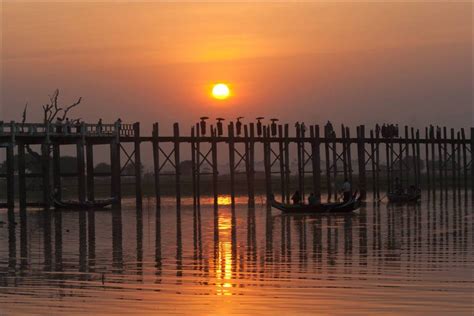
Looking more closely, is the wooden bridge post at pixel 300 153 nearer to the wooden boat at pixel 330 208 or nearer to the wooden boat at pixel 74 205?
the wooden boat at pixel 74 205

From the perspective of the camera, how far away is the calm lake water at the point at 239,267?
16812 millimetres

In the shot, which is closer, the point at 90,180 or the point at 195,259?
the point at 195,259

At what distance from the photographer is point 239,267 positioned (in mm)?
22328


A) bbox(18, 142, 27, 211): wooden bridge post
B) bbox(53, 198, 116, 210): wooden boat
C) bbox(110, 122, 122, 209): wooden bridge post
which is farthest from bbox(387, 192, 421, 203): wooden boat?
bbox(18, 142, 27, 211): wooden bridge post

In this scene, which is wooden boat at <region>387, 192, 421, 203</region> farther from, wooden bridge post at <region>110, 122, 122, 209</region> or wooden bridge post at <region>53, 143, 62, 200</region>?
wooden bridge post at <region>53, 143, 62, 200</region>

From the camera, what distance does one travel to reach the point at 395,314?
15.6 m

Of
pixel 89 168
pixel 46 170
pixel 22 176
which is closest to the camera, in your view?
pixel 22 176

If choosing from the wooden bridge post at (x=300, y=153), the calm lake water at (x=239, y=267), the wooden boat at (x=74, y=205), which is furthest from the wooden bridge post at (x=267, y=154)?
the calm lake water at (x=239, y=267)

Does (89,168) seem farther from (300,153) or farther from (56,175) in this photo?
(300,153)

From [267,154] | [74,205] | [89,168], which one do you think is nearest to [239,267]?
[74,205]

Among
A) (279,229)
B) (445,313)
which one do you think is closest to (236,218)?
(279,229)

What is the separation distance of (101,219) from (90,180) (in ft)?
32.8

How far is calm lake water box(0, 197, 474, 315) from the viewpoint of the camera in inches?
662

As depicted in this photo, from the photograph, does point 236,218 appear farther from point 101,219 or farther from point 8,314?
point 8,314
